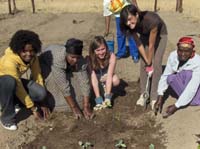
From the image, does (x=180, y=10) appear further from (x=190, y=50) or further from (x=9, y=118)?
(x=9, y=118)

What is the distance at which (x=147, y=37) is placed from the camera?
186 inches

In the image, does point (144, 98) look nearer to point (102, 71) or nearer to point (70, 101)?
point (102, 71)

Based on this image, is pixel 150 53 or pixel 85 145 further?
pixel 150 53

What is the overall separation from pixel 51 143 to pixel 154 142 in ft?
3.52

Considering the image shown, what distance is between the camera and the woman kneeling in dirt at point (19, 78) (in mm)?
4145

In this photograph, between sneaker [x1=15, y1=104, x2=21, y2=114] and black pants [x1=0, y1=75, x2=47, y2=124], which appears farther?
sneaker [x1=15, y1=104, x2=21, y2=114]

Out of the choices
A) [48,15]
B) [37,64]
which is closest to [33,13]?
[48,15]

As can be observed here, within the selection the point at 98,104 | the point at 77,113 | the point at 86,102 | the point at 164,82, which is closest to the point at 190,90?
the point at 164,82

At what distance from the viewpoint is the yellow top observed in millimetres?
4180

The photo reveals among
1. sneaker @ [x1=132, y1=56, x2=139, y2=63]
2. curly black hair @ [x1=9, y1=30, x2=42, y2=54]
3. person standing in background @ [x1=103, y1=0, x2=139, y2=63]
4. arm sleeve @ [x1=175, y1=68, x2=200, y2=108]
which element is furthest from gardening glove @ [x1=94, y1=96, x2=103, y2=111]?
sneaker @ [x1=132, y1=56, x2=139, y2=63]

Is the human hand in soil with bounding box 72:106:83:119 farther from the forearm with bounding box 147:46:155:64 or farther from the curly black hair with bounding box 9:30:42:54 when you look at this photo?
the forearm with bounding box 147:46:155:64

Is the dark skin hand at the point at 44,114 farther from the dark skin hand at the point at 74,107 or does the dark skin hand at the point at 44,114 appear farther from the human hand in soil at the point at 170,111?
the human hand in soil at the point at 170,111

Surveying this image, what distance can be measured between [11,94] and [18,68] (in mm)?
283

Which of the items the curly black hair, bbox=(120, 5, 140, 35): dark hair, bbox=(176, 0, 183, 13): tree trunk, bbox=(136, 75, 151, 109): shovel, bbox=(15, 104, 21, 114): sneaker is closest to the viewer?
the curly black hair
